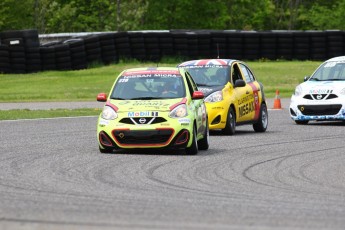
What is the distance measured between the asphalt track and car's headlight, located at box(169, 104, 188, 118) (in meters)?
0.60

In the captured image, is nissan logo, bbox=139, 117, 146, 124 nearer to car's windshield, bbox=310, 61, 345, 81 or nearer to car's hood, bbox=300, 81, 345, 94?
car's hood, bbox=300, 81, 345, 94

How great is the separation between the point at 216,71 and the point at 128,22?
60.5 meters

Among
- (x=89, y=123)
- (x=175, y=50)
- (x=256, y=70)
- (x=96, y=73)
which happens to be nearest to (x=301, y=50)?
Result: (x=256, y=70)

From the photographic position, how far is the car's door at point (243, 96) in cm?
2131

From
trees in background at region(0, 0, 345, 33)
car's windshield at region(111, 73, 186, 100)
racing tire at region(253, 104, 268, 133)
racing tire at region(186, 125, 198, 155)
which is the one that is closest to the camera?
racing tire at region(186, 125, 198, 155)

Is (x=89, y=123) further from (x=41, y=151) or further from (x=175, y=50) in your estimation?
(x=175, y=50)

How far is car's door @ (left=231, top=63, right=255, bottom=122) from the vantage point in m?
21.3

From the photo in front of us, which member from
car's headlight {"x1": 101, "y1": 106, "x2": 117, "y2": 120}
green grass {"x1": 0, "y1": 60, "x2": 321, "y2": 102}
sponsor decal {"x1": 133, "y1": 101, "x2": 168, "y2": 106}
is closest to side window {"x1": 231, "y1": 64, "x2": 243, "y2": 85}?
sponsor decal {"x1": 133, "y1": 101, "x2": 168, "y2": 106}

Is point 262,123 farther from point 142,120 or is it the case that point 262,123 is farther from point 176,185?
point 176,185

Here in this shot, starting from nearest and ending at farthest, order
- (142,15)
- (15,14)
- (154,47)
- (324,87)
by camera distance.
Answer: (324,87)
(154,47)
(15,14)
(142,15)

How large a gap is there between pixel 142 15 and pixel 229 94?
2577 inches

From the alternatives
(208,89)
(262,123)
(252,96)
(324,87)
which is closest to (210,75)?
(208,89)

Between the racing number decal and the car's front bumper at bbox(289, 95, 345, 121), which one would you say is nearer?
the racing number decal

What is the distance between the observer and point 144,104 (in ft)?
54.2
